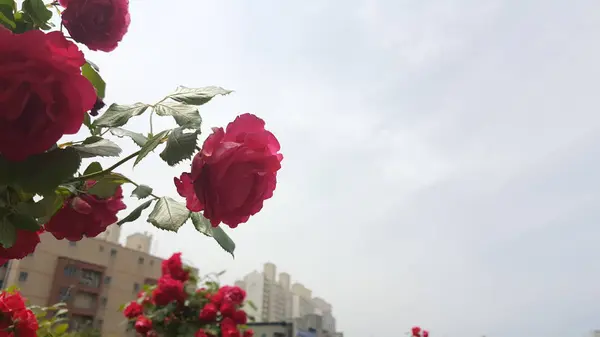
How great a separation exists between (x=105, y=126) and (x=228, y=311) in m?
1.83

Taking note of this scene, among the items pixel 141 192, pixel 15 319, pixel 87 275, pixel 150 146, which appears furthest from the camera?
pixel 87 275

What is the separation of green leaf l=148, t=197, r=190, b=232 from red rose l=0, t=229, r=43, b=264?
4.3 inches

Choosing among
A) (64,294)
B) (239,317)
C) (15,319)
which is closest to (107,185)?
(15,319)

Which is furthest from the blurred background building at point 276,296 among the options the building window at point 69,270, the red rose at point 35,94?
the red rose at point 35,94

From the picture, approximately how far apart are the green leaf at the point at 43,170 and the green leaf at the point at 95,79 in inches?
7.4

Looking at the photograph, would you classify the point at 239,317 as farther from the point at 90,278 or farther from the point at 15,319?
the point at 90,278

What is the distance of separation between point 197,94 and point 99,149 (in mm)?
110

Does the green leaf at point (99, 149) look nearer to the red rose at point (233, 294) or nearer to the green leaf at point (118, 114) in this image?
the green leaf at point (118, 114)

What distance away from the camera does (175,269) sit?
216 centimetres

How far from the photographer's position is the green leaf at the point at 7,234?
1.20 feet

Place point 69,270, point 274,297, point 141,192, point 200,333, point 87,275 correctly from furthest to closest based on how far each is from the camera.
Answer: point 274,297 → point 87,275 → point 69,270 → point 200,333 → point 141,192

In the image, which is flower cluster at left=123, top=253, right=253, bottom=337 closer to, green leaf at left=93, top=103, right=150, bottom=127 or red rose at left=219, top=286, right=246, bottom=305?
red rose at left=219, top=286, right=246, bottom=305

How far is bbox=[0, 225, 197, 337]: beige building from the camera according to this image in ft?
47.0

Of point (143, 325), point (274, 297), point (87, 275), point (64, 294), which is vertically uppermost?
point (87, 275)
